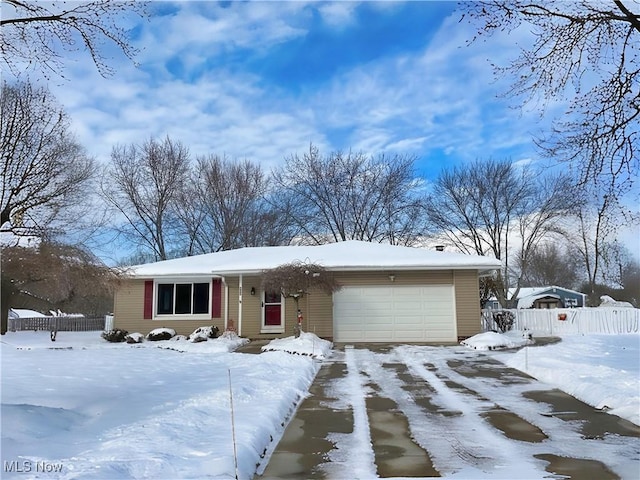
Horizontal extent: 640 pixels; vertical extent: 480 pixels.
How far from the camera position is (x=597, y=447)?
17.8 feet

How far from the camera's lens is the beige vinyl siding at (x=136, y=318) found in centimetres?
1956

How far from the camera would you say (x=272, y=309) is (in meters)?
18.9

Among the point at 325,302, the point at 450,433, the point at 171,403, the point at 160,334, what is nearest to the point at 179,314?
the point at 160,334

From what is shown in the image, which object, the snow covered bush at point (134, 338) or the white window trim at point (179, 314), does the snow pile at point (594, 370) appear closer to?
the white window trim at point (179, 314)

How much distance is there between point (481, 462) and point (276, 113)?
16.5m

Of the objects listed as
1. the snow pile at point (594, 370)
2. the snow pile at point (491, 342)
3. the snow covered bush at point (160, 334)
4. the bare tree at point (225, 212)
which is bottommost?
the snow pile at point (594, 370)

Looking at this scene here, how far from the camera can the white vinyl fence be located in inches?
790

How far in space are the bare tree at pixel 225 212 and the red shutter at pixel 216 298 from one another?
14935mm

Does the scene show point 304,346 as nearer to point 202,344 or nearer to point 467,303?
point 202,344

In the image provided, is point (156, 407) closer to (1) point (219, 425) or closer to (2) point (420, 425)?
(1) point (219, 425)

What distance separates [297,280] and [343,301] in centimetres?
270

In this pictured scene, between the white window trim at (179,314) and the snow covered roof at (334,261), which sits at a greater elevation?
the snow covered roof at (334,261)

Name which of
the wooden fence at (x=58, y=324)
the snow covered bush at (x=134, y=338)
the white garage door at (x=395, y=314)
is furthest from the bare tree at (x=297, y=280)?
the wooden fence at (x=58, y=324)

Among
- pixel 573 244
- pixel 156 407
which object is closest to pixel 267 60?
pixel 156 407
